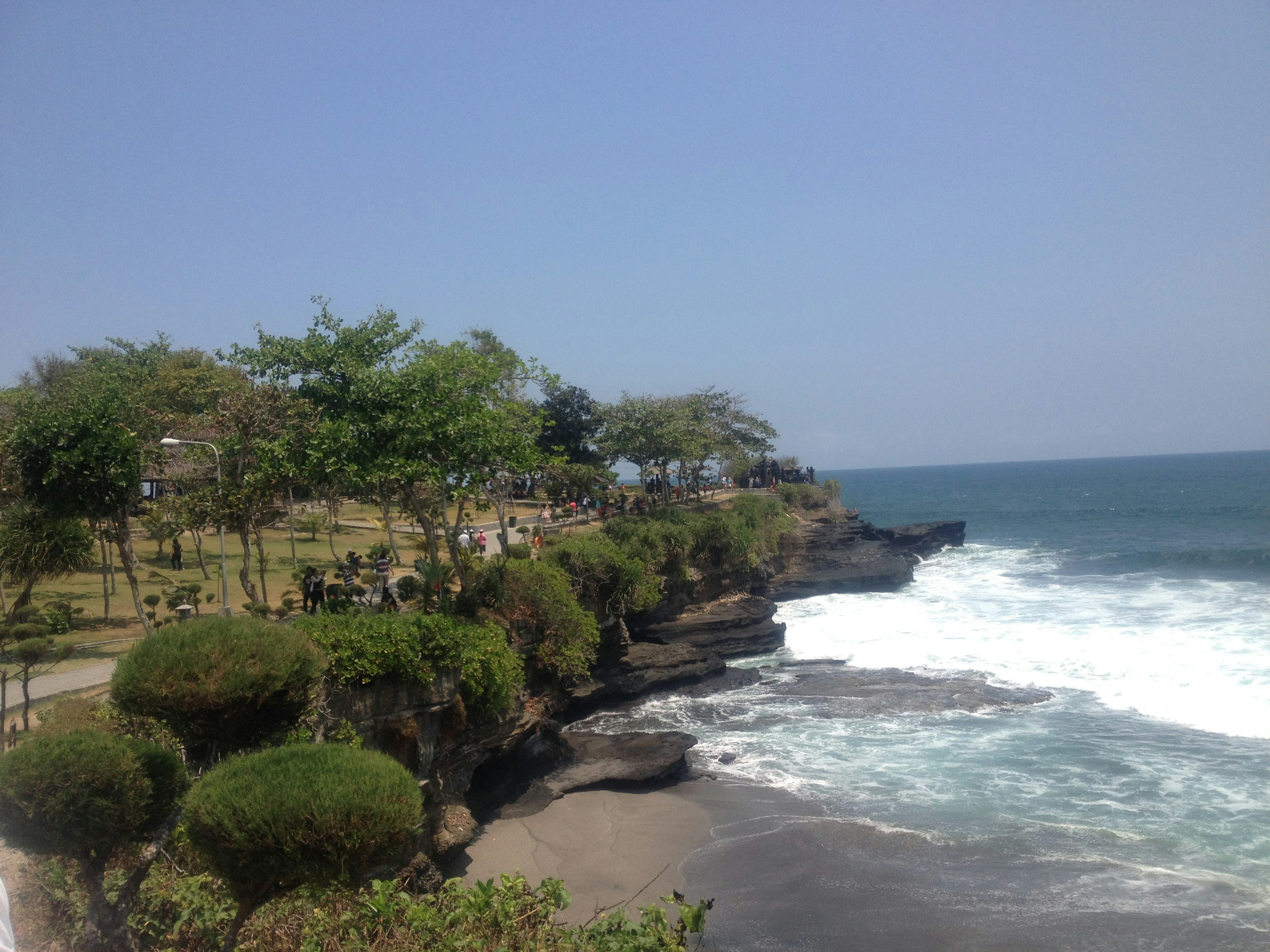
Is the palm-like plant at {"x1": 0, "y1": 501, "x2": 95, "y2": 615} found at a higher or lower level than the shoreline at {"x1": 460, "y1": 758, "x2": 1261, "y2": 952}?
higher

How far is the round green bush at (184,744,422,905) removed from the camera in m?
6.79

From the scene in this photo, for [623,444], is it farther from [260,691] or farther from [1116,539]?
[1116,539]

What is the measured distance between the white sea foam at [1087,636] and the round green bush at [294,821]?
818 inches

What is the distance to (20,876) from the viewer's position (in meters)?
A: 9.57

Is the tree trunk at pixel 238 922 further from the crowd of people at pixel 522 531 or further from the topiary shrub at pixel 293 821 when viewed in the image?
the crowd of people at pixel 522 531

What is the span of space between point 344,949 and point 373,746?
658cm

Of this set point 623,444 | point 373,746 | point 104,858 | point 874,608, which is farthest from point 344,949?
point 874,608

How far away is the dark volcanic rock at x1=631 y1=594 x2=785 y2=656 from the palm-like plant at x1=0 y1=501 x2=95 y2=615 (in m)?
15.6

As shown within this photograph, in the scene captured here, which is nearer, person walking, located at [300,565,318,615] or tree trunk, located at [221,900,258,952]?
tree trunk, located at [221,900,258,952]

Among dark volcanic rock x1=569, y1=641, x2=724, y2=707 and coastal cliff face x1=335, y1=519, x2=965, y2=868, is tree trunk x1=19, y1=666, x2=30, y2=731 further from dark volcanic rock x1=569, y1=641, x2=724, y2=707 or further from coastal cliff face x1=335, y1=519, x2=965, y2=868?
dark volcanic rock x1=569, y1=641, x2=724, y2=707

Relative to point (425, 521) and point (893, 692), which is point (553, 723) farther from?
point (893, 692)

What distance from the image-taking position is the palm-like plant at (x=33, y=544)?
20.4 m

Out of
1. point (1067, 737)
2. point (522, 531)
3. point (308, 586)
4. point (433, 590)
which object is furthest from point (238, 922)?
point (522, 531)

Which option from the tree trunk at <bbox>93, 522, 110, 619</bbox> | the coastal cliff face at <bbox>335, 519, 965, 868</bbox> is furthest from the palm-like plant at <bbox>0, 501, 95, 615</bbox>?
the coastal cliff face at <bbox>335, 519, 965, 868</bbox>
